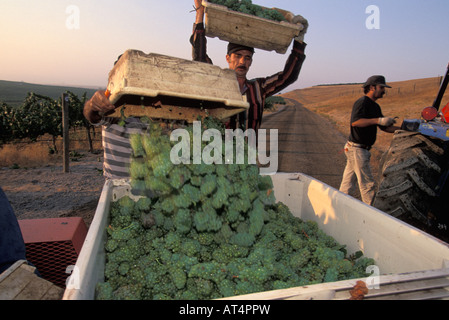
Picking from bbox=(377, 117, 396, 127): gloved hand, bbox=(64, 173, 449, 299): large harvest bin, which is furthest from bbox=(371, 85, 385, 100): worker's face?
bbox=(64, 173, 449, 299): large harvest bin

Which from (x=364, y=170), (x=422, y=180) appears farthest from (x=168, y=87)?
(x=364, y=170)

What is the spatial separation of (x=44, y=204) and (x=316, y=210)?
18.8 ft

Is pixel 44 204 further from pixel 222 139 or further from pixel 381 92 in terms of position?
pixel 381 92

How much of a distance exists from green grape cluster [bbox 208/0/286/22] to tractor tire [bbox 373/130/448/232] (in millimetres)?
2462

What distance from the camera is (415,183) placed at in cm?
353

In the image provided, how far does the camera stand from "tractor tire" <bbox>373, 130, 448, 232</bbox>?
349 centimetres

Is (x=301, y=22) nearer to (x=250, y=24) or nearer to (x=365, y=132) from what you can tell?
(x=250, y=24)

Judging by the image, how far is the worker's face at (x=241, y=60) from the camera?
321cm

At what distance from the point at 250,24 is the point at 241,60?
52 cm

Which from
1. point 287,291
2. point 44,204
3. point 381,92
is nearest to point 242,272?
point 287,291

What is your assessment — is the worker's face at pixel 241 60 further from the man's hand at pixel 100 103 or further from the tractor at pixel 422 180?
the tractor at pixel 422 180

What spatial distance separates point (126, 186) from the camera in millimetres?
2754

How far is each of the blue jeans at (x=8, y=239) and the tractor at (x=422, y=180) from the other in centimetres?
394

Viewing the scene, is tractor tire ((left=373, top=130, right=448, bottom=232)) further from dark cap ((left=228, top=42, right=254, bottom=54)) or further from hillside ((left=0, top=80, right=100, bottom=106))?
hillside ((left=0, top=80, right=100, bottom=106))
